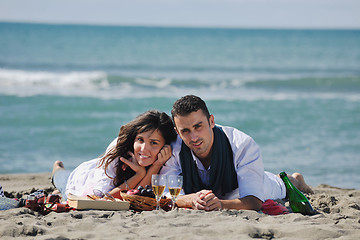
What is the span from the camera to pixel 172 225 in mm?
3947

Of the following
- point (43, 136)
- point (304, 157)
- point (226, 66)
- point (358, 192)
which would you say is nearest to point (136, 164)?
point (358, 192)

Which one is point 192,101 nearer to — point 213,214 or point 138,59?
point 213,214

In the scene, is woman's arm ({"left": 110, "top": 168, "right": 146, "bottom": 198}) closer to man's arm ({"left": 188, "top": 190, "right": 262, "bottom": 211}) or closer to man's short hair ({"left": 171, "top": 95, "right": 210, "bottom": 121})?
man's arm ({"left": 188, "top": 190, "right": 262, "bottom": 211})

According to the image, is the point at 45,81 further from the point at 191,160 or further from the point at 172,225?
the point at 172,225

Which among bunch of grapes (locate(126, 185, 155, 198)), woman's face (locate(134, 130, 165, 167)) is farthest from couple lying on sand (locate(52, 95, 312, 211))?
bunch of grapes (locate(126, 185, 155, 198))

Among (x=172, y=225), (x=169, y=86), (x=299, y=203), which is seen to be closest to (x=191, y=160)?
(x=172, y=225)

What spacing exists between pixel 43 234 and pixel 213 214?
1.42 meters

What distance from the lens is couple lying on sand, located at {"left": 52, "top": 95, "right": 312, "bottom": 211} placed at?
4.62m

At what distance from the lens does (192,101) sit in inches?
182

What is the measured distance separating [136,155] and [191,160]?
2.10 ft

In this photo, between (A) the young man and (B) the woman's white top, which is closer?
(A) the young man

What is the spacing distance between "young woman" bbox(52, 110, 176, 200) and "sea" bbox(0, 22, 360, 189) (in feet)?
Result: 11.6

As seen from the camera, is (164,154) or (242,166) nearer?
(242,166)

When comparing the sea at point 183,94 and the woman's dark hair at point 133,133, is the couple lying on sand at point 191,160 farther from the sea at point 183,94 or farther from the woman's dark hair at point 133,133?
the sea at point 183,94
